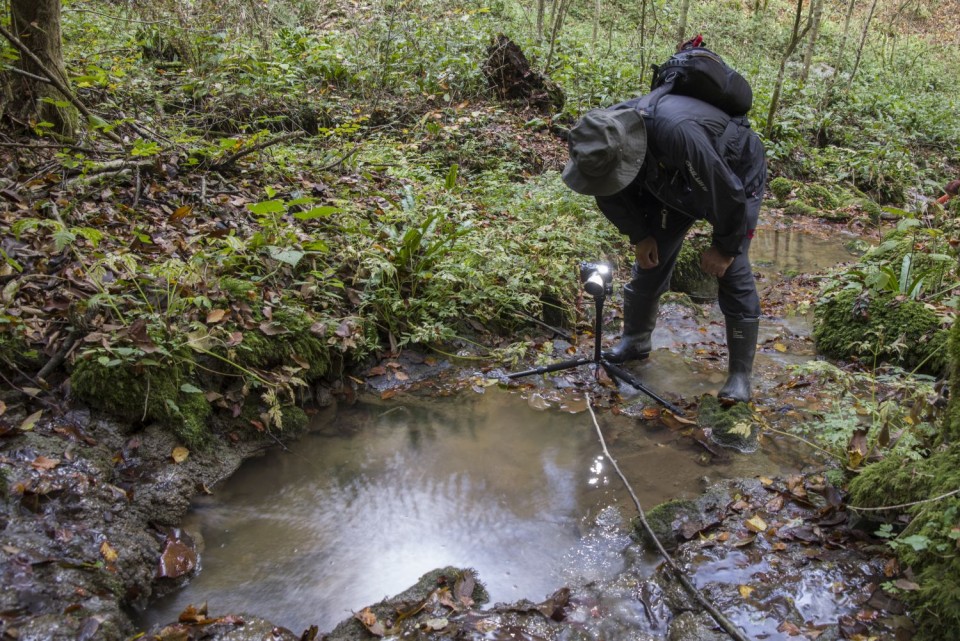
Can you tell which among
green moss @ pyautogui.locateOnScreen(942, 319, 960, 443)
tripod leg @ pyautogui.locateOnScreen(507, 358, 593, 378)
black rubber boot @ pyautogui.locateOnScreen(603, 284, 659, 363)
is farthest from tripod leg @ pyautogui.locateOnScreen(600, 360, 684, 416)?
green moss @ pyautogui.locateOnScreen(942, 319, 960, 443)

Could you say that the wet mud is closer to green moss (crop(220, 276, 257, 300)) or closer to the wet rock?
the wet rock

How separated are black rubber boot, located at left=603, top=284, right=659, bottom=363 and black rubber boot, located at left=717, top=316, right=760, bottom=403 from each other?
70cm

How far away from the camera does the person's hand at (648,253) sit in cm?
434

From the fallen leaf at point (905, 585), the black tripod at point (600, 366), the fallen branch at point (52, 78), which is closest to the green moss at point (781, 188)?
the black tripod at point (600, 366)

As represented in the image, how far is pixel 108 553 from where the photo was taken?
2.76m

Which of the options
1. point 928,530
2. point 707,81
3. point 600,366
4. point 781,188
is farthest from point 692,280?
point 781,188

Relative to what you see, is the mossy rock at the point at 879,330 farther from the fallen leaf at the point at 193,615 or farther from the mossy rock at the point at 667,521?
the fallen leaf at the point at 193,615

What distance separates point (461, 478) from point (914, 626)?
2.27 m

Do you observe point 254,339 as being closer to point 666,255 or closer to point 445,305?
point 445,305

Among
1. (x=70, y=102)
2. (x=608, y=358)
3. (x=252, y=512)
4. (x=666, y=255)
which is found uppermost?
(x=70, y=102)

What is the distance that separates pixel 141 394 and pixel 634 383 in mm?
3121

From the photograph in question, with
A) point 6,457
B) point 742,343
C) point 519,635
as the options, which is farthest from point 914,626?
point 6,457

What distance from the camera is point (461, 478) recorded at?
371 cm

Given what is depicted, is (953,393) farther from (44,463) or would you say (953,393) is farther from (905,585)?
(44,463)
